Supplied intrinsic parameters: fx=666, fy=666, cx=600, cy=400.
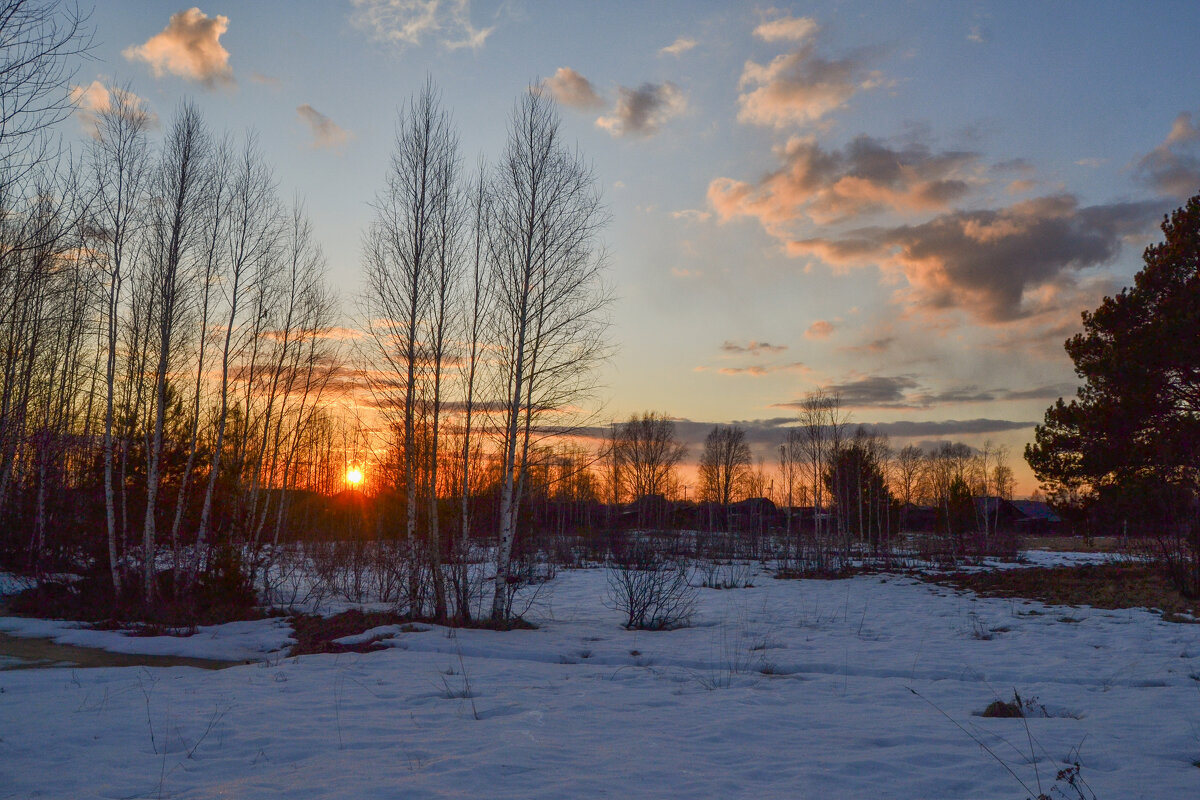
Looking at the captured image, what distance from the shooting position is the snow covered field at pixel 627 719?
4.26m

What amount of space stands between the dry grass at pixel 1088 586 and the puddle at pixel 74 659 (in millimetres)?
15864

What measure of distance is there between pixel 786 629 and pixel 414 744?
7.98 m

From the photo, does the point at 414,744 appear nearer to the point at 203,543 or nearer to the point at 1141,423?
the point at 203,543

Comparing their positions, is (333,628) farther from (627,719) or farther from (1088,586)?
(1088,586)

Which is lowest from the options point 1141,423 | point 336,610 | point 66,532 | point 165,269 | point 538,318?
point 336,610

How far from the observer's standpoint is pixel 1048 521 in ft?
181

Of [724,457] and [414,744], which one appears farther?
[724,457]

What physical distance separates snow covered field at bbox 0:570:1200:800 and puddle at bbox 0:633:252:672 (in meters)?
0.54

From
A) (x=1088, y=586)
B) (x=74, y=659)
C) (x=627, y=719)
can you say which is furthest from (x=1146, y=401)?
(x=74, y=659)

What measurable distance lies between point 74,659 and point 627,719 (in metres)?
8.21

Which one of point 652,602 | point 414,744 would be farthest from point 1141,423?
→ point 414,744

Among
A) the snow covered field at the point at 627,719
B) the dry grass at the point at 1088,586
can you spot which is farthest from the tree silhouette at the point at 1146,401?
the snow covered field at the point at 627,719

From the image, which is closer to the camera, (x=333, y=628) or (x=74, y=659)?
(x=74, y=659)

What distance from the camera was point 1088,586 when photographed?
1691cm
